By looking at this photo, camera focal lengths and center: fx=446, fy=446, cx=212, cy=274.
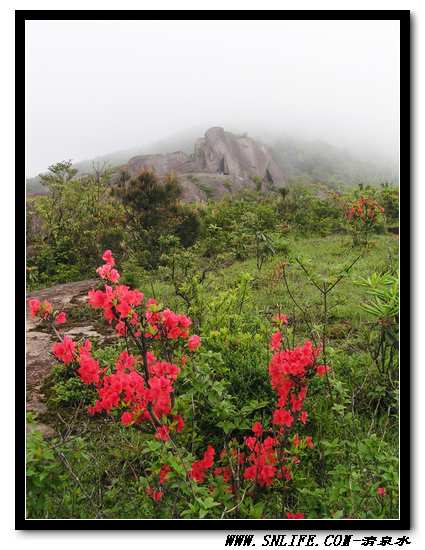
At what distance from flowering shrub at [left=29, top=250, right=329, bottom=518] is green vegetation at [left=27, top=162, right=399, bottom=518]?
5cm

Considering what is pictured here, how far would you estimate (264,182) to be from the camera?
3.09 m

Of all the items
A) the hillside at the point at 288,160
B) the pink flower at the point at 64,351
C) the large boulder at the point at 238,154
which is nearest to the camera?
the pink flower at the point at 64,351

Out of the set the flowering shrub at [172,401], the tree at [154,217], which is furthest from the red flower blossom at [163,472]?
the tree at [154,217]

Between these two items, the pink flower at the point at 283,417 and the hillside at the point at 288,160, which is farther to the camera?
the hillside at the point at 288,160

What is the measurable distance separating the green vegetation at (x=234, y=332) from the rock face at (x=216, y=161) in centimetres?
10

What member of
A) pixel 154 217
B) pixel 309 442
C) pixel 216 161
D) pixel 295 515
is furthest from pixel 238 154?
pixel 295 515

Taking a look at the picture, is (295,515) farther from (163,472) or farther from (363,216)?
(363,216)

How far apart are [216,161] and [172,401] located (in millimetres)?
1755

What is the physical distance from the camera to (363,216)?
294cm

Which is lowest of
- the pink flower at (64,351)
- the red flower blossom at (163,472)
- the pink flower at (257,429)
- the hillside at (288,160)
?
the red flower blossom at (163,472)

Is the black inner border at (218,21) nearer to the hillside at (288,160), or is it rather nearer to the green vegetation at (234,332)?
the green vegetation at (234,332)

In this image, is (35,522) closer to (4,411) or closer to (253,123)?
(4,411)

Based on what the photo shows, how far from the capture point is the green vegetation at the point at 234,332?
1900 mm

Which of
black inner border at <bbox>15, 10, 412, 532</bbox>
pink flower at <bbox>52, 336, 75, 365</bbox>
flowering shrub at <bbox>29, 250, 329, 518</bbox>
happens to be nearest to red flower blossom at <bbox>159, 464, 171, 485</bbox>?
flowering shrub at <bbox>29, 250, 329, 518</bbox>
